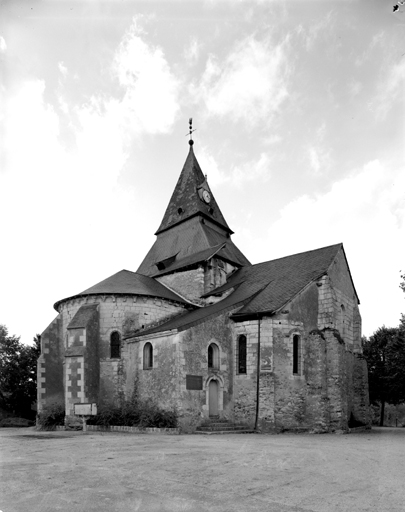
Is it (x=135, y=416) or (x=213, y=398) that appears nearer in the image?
(x=135, y=416)

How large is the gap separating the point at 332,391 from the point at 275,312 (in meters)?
4.59

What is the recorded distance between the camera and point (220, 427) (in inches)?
792

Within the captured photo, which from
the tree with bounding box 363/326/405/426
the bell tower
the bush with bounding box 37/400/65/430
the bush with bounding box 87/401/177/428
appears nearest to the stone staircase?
the bush with bounding box 87/401/177/428

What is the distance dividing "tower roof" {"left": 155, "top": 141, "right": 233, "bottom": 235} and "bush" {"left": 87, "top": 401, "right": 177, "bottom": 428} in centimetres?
1645

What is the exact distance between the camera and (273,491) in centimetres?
723

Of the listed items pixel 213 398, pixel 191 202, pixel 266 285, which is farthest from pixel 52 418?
pixel 191 202

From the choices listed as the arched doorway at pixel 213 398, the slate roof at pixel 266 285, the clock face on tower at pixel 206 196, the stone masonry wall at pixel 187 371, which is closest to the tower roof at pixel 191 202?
the clock face on tower at pixel 206 196

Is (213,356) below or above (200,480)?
above

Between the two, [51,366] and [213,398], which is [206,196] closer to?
[51,366]

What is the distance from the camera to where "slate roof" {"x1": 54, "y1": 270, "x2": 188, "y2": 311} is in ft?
81.3

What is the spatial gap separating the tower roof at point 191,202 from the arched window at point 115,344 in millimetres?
12948

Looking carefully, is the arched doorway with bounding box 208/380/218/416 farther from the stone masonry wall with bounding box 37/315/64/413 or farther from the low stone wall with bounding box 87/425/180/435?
the stone masonry wall with bounding box 37/315/64/413

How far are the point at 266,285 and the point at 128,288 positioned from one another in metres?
7.29

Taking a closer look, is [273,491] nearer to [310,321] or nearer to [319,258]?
[310,321]
